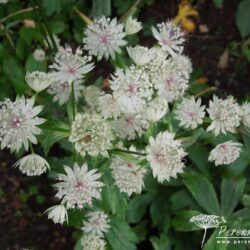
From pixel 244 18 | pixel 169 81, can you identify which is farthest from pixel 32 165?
pixel 244 18

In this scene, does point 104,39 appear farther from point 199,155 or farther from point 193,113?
point 199,155

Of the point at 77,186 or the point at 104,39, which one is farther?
the point at 104,39

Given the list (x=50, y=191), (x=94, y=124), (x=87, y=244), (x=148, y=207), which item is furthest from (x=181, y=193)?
(x=94, y=124)

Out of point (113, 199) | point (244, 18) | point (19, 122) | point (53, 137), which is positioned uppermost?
point (19, 122)

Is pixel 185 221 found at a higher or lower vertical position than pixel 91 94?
lower

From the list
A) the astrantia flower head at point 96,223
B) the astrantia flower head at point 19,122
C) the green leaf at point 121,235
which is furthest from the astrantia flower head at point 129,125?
the green leaf at point 121,235

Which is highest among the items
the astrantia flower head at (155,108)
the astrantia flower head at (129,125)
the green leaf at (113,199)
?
the astrantia flower head at (155,108)

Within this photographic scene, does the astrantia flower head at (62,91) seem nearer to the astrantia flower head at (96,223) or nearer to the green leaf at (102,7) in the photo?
the green leaf at (102,7)

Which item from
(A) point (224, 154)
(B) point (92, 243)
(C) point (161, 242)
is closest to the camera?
(A) point (224, 154)
